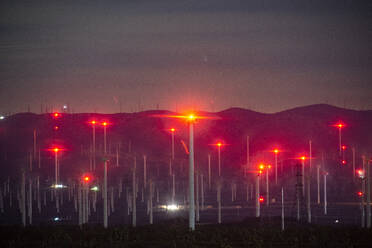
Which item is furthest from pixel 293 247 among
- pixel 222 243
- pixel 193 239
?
pixel 193 239

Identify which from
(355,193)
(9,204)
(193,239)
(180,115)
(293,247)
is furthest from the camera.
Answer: (355,193)

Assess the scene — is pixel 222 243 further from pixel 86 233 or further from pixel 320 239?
pixel 86 233

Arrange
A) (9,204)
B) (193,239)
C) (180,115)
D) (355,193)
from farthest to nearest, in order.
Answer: (355,193), (9,204), (180,115), (193,239)

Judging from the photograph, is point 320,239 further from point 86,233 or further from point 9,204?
point 9,204

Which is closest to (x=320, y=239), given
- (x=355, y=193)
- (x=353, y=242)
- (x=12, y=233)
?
(x=353, y=242)

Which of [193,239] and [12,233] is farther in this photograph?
[12,233]

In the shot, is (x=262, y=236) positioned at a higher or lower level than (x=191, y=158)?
lower
